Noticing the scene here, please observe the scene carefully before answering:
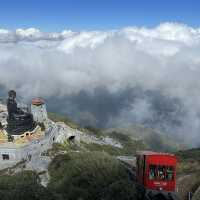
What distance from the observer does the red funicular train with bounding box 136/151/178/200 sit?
109 feet

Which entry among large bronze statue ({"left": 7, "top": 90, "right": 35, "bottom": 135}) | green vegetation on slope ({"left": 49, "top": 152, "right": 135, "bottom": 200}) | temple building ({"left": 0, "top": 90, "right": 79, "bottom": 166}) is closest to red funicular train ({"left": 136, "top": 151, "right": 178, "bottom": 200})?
green vegetation on slope ({"left": 49, "top": 152, "right": 135, "bottom": 200})

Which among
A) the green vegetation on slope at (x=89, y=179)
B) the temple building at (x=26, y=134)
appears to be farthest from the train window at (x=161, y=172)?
the temple building at (x=26, y=134)

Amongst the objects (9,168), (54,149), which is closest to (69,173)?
(9,168)

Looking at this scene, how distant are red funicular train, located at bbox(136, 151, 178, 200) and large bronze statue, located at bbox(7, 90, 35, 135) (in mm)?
36166

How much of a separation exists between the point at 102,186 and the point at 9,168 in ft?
79.5

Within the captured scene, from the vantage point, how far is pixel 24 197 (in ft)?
83.4

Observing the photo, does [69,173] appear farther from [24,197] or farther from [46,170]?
[24,197]

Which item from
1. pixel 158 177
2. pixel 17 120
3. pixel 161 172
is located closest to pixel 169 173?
pixel 161 172

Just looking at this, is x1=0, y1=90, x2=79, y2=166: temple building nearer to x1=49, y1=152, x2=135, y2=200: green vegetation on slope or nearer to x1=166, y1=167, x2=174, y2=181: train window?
x1=49, y1=152, x2=135, y2=200: green vegetation on slope

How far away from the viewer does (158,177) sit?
110ft

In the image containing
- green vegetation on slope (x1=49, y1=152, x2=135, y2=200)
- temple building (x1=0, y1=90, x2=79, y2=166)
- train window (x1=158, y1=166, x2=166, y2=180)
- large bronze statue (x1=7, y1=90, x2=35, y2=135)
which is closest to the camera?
green vegetation on slope (x1=49, y1=152, x2=135, y2=200)

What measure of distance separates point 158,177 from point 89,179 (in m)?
5.67

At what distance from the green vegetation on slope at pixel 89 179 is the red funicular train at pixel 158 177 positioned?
5.90ft

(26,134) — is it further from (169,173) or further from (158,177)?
(169,173)
